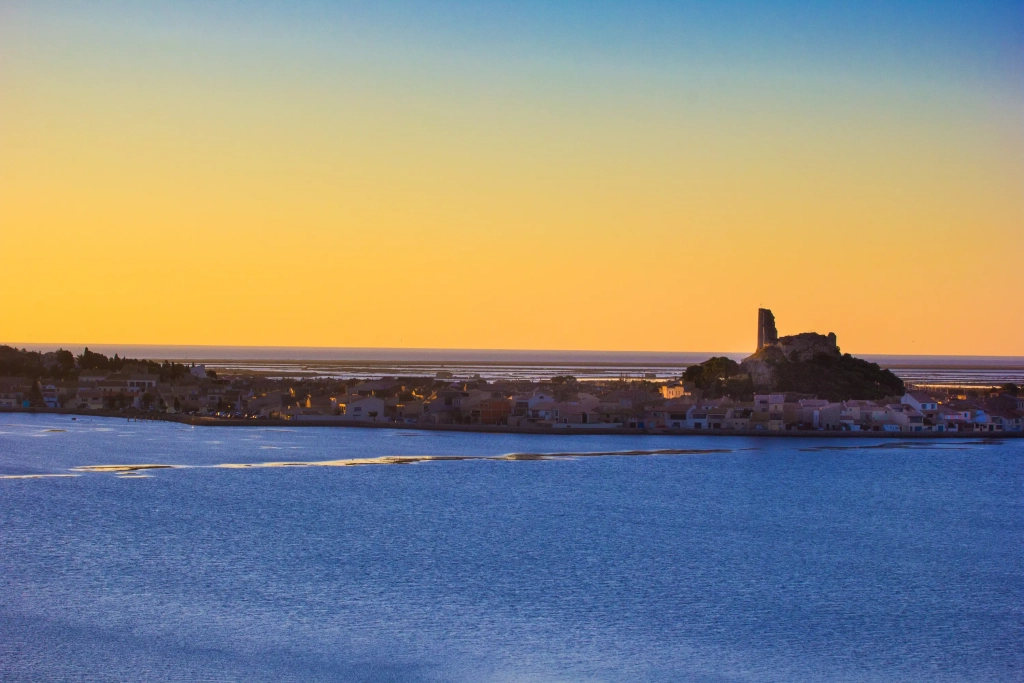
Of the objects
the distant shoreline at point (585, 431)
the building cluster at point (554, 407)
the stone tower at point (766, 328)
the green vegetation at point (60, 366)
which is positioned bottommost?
the distant shoreline at point (585, 431)

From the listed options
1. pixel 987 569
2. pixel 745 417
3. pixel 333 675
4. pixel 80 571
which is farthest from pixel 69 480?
pixel 745 417

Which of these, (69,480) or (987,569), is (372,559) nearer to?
(987,569)

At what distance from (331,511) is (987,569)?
1121 centimetres

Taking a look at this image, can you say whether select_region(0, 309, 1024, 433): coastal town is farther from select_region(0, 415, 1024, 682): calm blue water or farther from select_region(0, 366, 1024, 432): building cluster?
select_region(0, 415, 1024, 682): calm blue water

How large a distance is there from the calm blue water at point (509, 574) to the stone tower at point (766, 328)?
31.3 meters

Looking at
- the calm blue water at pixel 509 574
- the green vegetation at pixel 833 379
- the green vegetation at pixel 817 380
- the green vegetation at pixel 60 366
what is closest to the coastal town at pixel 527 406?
the green vegetation at pixel 817 380

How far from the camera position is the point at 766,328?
2418 inches

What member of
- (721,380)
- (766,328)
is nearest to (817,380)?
(721,380)

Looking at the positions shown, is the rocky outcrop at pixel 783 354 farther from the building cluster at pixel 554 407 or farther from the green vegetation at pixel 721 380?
the building cluster at pixel 554 407

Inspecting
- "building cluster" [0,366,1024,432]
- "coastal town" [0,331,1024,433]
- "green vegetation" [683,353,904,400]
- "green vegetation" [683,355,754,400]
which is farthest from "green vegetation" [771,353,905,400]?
"building cluster" [0,366,1024,432]

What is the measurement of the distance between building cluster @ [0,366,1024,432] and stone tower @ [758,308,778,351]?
7552mm

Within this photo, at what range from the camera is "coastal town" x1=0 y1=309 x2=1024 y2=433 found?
144ft

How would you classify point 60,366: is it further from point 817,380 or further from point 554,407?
point 817,380

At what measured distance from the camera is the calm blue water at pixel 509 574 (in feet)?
37.8
